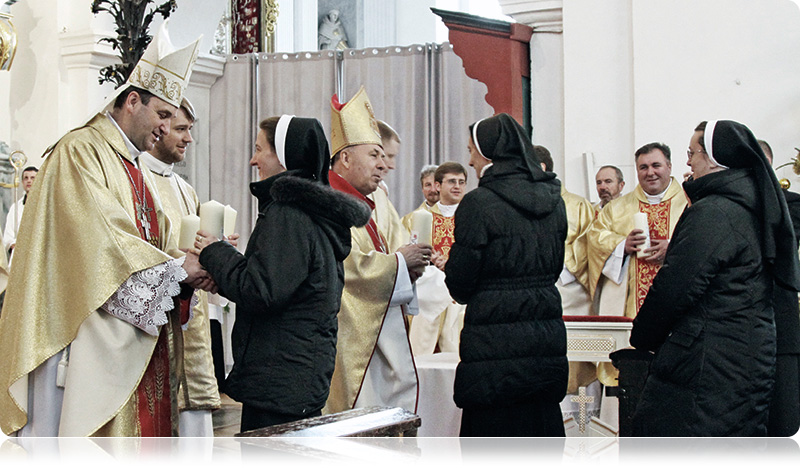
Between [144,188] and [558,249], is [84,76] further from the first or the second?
[558,249]

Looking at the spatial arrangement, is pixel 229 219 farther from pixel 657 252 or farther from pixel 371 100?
pixel 371 100

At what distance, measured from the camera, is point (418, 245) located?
357 cm

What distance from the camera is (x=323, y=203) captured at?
8.61ft

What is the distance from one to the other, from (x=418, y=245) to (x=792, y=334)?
1.42 metres

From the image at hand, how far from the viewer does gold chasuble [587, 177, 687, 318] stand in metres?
5.42

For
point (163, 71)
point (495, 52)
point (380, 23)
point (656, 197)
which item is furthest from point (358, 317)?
point (380, 23)

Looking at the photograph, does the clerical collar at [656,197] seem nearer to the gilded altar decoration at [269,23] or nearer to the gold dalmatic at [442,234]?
the gold dalmatic at [442,234]

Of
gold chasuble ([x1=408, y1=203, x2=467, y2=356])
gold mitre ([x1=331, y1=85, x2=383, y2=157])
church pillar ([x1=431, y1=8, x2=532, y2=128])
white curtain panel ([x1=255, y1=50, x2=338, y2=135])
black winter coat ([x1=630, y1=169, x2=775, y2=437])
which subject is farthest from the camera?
white curtain panel ([x1=255, y1=50, x2=338, y2=135])

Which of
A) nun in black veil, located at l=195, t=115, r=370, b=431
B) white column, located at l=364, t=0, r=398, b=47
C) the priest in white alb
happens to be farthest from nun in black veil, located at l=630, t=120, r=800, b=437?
white column, located at l=364, t=0, r=398, b=47

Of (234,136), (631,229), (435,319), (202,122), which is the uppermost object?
(202,122)

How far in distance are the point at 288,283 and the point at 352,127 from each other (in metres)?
1.41

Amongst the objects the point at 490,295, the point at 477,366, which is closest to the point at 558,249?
the point at 490,295

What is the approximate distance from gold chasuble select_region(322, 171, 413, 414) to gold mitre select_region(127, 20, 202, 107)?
0.87m

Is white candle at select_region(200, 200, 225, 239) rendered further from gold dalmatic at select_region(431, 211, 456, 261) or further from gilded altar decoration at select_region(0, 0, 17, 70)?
gilded altar decoration at select_region(0, 0, 17, 70)
